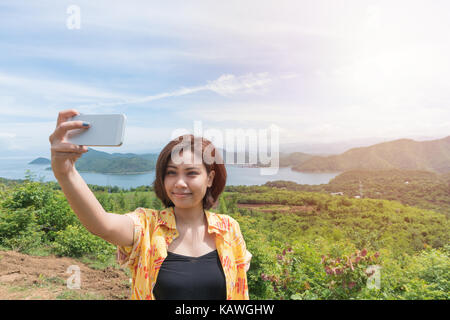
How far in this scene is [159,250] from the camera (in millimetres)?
1395

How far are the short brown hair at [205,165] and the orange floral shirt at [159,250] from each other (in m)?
0.11

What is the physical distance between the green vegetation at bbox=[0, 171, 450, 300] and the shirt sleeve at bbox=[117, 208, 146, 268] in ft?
7.80

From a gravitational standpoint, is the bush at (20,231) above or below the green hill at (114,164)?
below

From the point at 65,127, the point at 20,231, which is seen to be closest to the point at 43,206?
the point at 20,231

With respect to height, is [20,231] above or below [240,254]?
below

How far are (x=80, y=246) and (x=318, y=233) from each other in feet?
15.3

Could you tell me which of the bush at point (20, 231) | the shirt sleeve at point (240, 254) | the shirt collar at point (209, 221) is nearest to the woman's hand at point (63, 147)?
the shirt collar at point (209, 221)

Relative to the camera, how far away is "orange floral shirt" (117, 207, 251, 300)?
1370 mm

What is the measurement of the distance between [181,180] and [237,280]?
63 centimetres

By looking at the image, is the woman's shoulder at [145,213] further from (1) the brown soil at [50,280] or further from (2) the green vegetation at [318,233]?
(1) the brown soil at [50,280]

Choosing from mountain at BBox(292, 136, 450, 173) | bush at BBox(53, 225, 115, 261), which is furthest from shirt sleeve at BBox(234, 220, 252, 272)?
mountain at BBox(292, 136, 450, 173)

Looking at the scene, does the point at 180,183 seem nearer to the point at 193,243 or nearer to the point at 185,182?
the point at 185,182

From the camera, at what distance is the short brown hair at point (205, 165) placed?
153 centimetres

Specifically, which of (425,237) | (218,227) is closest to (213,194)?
(218,227)
